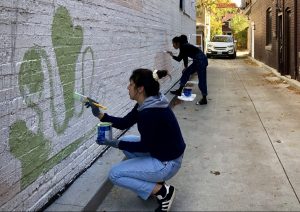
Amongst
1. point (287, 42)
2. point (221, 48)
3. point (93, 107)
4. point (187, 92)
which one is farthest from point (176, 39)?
point (221, 48)

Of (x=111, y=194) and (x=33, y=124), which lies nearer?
(x=33, y=124)

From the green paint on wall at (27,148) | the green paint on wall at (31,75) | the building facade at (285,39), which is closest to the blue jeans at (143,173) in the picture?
the green paint on wall at (27,148)

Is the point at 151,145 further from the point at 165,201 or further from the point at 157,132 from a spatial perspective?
the point at 165,201

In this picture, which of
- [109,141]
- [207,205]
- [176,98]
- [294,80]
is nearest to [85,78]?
[109,141]

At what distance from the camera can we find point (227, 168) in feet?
17.3

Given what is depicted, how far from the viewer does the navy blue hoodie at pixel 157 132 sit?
365cm

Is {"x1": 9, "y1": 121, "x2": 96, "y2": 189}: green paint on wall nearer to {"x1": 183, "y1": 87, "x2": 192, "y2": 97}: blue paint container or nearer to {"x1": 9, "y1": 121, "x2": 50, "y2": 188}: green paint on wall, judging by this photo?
{"x1": 9, "y1": 121, "x2": 50, "y2": 188}: green paint on wall

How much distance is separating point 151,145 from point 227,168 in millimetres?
1852

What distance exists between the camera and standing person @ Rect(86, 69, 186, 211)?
3.68 m

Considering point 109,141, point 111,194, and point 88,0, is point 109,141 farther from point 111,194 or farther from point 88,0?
point 88,0

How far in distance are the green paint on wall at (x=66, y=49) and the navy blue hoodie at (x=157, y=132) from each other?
915mm

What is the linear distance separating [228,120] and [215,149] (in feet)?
7.16

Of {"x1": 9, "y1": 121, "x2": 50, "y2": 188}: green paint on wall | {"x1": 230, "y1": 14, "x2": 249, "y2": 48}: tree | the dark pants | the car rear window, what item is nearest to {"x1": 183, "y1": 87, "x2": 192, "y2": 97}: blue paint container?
the dark pants

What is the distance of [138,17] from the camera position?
7.68 metres
